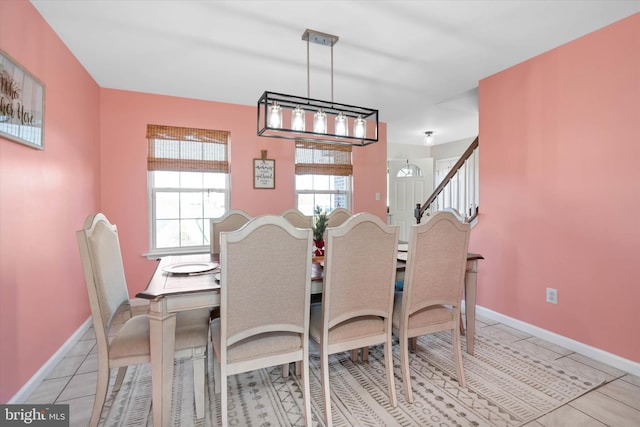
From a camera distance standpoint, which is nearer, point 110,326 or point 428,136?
Result: point 110,326

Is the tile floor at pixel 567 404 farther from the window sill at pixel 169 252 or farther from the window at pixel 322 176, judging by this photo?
the window at pixel 322 176

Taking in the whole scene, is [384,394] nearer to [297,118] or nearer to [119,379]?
[119,379]

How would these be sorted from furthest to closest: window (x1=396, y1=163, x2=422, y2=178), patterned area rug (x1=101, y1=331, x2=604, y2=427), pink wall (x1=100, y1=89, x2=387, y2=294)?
window (x1=396, y1=163, x2=422, y2=178) < pink wall (x1=100, y1=89, x2=387, y2=294) < patterned area rug (x1=101, y1=331, x2=604, y2=427)

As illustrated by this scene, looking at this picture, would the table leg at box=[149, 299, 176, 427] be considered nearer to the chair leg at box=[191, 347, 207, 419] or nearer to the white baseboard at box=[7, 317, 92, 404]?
the chair leg at box=[191, 347, 207, 419]

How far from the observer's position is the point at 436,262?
1.87 m

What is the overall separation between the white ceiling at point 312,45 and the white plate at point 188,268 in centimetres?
170

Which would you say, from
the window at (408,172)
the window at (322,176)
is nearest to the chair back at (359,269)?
the window at (322,176)

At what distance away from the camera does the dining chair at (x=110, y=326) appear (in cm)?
146

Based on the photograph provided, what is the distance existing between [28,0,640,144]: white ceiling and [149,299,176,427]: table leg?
190 cm

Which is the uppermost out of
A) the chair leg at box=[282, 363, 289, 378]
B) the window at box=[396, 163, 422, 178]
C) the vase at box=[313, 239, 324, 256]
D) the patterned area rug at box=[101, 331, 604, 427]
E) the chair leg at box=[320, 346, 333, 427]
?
the window at box=[396, 163, 422, 178]

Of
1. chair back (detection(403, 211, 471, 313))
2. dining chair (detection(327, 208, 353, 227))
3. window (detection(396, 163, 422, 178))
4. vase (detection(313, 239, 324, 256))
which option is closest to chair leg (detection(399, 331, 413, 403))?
chair back (detection(403, 211, 471, 313))

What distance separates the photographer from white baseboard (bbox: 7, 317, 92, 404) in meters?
1.78

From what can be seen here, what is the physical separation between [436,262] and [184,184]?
3.07 metres

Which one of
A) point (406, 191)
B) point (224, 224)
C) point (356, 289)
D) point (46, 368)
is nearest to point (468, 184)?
point (406, 191)
